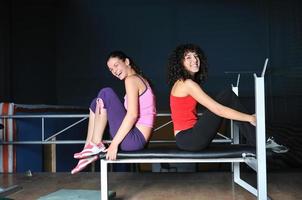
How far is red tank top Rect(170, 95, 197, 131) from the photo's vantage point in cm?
268

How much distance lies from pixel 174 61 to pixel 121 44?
17.4ft

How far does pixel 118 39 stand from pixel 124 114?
5311mm

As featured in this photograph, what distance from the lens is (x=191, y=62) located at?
272 centimetres

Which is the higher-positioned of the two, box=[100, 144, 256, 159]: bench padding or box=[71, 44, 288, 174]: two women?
box=[71, 44, 288, 174]: two women

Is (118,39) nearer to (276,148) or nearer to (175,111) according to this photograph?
A: (175,111)

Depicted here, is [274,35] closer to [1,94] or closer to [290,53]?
A: [290,53]

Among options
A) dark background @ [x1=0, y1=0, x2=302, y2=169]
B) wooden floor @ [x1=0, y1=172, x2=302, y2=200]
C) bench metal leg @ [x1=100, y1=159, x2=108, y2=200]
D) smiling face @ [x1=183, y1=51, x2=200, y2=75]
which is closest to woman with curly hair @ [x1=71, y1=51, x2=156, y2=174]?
bench metal leg @ [x1=100, y1=159, x2=108, y2=200]

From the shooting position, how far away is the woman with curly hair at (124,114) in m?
2.66

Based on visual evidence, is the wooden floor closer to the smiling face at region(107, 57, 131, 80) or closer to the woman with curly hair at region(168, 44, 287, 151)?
the woman with curly hair at region(168, 44, 287, 151)

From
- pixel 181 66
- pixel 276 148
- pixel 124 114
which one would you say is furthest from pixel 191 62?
pixel 276 148

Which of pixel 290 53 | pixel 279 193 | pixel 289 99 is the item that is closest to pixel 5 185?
pixel 279 193

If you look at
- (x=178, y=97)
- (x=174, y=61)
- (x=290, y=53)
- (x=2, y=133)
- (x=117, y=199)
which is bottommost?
(x=117, y=199)

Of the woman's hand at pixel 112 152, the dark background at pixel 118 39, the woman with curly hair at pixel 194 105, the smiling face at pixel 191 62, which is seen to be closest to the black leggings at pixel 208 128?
the woman with curly hair at pixel 194 105

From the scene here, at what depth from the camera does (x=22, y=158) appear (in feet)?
13.5
